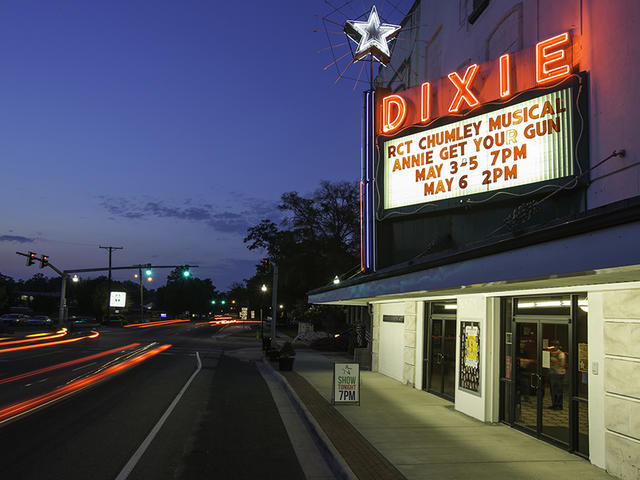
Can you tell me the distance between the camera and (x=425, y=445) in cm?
959

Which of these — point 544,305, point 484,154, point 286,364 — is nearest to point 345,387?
point 544,305

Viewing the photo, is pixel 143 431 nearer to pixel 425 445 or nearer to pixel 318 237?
pixel 425 445

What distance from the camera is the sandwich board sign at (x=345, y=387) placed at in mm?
13484

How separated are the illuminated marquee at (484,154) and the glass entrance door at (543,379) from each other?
3.45m

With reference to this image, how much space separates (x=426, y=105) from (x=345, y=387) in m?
8.37

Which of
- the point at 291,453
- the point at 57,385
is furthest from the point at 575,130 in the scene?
the point at 57,385

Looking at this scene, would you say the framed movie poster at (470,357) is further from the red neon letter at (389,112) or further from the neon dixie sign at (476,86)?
the red neon letter at (389,112)

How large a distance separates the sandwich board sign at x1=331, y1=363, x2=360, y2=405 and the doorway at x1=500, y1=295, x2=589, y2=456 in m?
3.54

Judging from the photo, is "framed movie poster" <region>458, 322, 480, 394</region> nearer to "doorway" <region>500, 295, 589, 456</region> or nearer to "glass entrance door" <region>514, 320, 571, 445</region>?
"doorway" <region>500, 295, 589, 456</region>

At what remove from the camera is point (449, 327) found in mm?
15445

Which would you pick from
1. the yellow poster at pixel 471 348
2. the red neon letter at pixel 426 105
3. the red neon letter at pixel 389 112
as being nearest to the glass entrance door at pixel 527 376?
the yellow poster at pixel 471 348

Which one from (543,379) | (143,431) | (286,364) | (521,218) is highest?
(521,218)

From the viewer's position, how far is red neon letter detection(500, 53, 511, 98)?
12828 mm

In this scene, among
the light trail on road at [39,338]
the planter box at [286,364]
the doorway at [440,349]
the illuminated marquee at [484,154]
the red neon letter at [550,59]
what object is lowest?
the light trail on road at [39,338]
